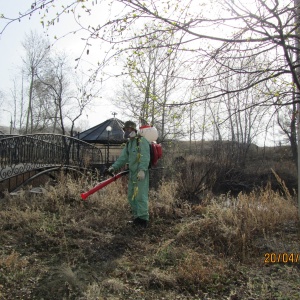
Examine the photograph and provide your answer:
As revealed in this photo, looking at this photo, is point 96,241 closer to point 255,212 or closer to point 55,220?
point 55,220

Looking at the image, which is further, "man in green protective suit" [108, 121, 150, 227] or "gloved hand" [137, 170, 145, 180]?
"man in green protective suit" [108, 121, 150, 227]

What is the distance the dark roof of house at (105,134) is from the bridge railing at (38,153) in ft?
29.4

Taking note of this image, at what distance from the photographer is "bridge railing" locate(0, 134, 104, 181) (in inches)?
262

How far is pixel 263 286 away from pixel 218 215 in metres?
2.00

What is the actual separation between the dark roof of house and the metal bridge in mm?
9260

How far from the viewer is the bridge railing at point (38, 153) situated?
262 inches

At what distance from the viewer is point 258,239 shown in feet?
15.0

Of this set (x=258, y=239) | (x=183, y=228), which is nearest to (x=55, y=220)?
(x=183, y=228)
